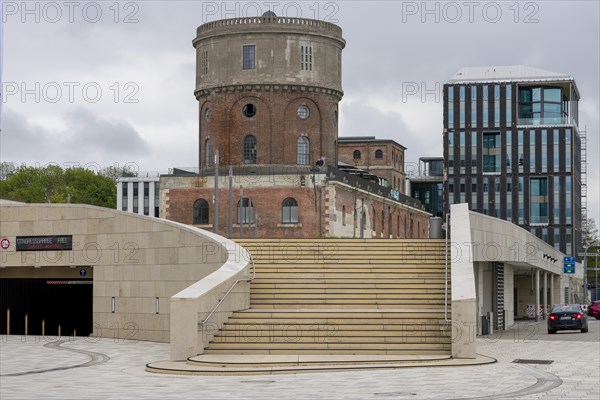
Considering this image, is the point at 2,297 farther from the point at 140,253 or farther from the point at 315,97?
the point at 315,97

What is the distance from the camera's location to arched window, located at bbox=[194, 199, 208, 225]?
75.5 m

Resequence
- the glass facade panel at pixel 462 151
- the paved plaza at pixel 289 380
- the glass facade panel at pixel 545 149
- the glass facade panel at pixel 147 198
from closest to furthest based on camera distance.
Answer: the paved plaza at pixel 289 380, the glass facade panel at pixel 545 149, the glass facade panel at pixel 462 151, the glass facade panel at pixel 147 198

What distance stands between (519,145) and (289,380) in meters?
106

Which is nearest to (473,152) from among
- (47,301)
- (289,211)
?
(289,211)

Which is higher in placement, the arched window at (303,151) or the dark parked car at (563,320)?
the arched window at (303,151)

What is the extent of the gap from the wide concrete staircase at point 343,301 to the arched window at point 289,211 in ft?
117

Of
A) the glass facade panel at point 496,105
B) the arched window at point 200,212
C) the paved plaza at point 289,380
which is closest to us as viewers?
the paved plaza at point 289,380

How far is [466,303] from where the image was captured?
2678 cm

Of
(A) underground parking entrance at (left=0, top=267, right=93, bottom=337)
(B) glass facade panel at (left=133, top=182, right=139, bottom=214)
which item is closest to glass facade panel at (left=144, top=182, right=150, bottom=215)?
(B) glass facade panel at (left=133, top=182, right=139, bottom=214)

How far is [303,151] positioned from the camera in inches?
3068

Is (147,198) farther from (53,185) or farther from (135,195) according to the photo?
(53,185)

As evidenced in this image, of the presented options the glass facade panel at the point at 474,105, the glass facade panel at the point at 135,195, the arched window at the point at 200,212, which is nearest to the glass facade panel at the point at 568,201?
the glass facade panel at the point at 474,105

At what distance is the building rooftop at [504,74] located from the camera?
4914 inches

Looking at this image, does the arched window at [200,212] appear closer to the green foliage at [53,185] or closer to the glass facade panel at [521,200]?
the green foliage at [53,185]
